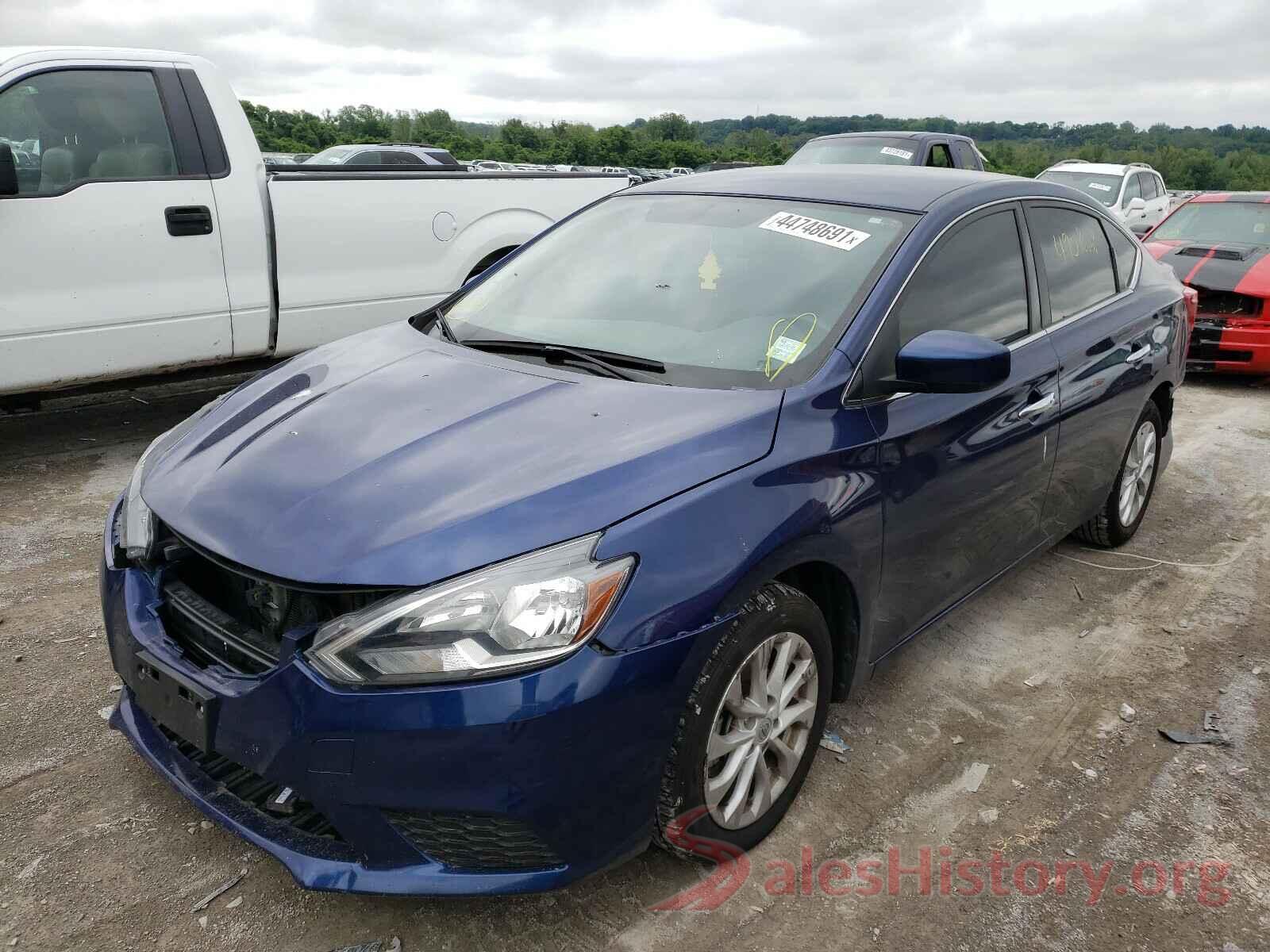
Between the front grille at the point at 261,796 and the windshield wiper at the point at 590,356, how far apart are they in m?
1.30

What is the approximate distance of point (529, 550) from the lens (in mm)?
1996

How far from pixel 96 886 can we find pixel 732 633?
5.14 ft

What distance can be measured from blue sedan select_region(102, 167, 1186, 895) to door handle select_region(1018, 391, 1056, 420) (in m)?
0.01

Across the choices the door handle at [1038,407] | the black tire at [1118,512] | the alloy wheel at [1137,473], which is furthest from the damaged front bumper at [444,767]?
the alloy wheel at [1137,473]

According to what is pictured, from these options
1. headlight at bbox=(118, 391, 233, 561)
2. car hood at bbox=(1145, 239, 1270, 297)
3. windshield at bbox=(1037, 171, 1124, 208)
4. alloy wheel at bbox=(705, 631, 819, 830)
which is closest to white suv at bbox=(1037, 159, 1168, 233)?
windshield at bbox=(1037, 171, 1124, 208)

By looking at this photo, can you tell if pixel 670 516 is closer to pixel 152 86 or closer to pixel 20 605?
pixel 20 605

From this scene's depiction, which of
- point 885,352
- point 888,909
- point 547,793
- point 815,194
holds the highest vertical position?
point 815,194

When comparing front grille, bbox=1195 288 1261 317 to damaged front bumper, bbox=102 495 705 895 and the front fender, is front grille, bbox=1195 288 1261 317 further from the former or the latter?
damaged front bumper, bbox=102 495 705 895

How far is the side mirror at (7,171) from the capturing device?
14.7 ft

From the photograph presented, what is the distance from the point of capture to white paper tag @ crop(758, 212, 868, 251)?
299cm

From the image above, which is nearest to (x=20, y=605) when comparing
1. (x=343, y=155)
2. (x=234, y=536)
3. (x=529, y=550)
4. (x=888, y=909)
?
(x=234, y=536)

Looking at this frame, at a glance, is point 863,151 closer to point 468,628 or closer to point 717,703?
point 717,703

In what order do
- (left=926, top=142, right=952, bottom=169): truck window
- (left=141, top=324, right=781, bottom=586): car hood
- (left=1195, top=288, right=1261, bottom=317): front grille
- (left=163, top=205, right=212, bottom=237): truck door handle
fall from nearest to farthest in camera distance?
(left=141, top=324, right=781, bottom=586): car hood, (left=163, top=205, right=212, bottom=237): truck door handle, (left=1195, top=288, right=1261, bottom=317): front grille, (left=926, top=142, right=952, bottom=169): truck window

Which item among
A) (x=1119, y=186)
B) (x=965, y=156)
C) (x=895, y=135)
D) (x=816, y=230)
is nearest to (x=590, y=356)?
(x=816, y=230)
